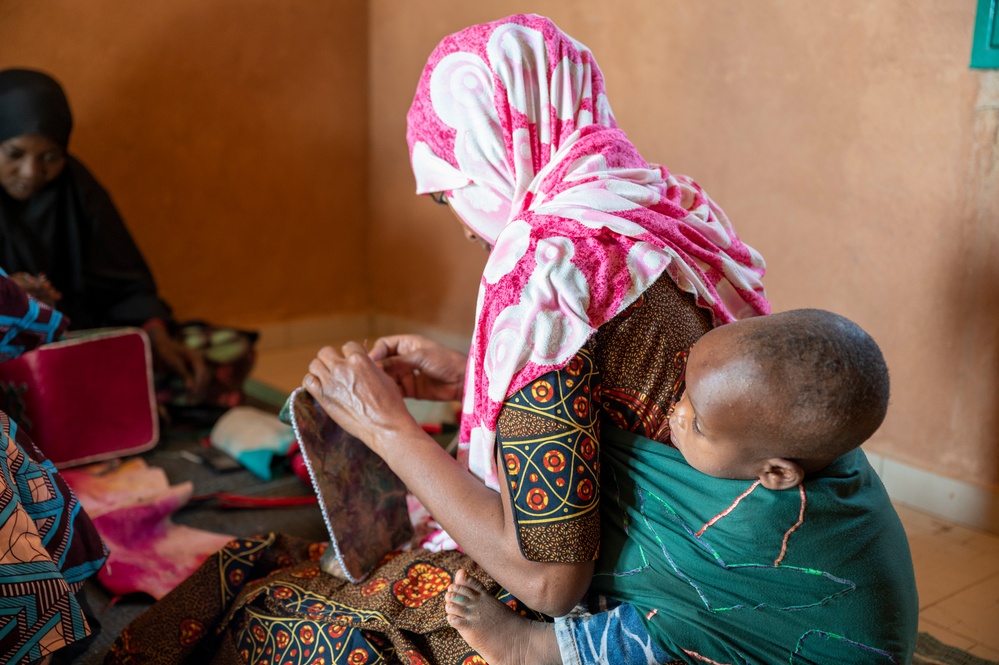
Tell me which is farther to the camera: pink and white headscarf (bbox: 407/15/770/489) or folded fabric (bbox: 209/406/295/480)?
folded fabric (bbox: 209/406/295/480)

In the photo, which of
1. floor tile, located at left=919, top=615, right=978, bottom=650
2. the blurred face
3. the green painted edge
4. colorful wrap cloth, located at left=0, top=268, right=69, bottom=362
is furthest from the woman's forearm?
the blurred face

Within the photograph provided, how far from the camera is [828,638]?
46.8 inches

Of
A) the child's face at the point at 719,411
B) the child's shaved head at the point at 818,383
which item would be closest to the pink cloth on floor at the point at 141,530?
the child's face at the point at 719,411

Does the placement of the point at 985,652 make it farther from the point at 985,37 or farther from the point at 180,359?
the point at 180,359

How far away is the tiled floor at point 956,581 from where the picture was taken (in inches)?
81.2

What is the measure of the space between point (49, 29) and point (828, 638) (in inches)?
145

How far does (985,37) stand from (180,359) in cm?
275

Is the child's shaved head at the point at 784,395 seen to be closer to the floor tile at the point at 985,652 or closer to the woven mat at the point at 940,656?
the woven mat at the point at 940,656

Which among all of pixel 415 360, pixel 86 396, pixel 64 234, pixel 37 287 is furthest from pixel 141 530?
pixel 64 234

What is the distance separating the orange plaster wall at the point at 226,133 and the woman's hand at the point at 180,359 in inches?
37.9

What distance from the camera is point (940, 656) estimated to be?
1943mm

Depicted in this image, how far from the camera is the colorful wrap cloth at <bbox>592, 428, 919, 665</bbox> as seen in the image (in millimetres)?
1155

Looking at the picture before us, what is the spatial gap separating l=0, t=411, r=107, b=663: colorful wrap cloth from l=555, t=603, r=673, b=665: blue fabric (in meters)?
0.74

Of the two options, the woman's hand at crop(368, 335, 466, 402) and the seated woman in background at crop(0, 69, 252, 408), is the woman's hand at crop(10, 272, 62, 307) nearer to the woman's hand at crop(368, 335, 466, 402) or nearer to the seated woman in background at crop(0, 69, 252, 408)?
the seated woman in background at crop(0, 69, 252, 408)
